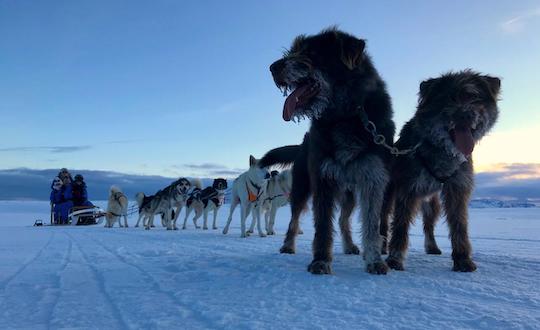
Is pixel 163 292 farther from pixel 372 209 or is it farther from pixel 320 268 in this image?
pixel 372 209

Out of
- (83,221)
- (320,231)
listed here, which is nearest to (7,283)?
(320,231)

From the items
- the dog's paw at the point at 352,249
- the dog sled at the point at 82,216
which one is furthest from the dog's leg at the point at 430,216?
the dog sled at the point at 82,216

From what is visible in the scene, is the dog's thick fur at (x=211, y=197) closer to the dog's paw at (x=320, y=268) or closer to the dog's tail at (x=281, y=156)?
the dog's tail at (x=281, y=156)

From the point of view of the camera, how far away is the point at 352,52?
4043 mm

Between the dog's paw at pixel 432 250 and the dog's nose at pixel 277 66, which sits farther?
the dog's paw at pixel 432 250

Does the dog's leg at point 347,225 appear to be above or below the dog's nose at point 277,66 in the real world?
below

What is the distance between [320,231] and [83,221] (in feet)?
61.7

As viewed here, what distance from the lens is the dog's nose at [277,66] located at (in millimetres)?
4004

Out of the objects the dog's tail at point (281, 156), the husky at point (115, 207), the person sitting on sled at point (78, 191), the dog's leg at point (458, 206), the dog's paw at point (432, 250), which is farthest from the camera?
the person sitting on sled at point (78, 191)

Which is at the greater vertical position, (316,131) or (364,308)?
(316,131)

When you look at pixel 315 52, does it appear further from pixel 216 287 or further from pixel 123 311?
pixel 123 311

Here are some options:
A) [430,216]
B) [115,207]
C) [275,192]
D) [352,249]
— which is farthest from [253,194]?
[115,207]

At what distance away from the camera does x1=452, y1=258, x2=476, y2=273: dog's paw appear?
4.02 m

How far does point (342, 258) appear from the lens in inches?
208
